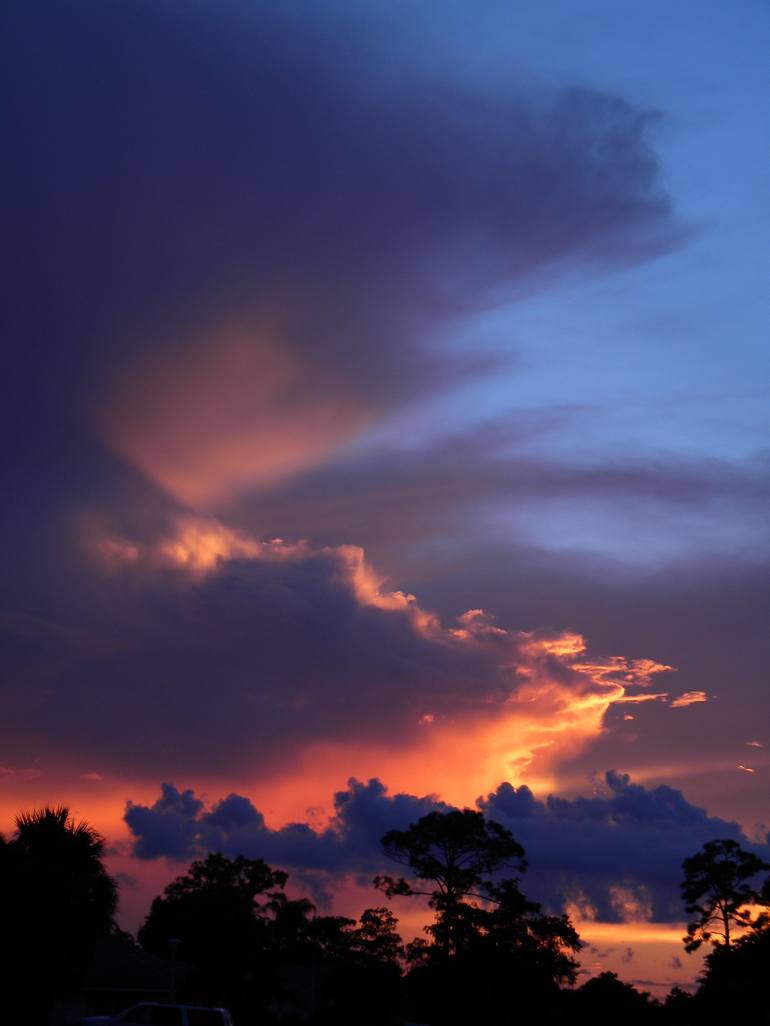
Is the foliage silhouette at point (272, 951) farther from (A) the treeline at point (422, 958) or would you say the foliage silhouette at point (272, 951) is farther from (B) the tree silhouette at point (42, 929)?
(B) the tree silhouette at point (42, 929)

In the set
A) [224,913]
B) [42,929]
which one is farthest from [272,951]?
[42,929]

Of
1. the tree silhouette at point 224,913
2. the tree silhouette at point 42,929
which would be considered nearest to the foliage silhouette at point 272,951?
the tree silhouette at point 224,913

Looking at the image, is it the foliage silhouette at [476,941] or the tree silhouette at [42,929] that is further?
the foliage silhouette at [476,941]

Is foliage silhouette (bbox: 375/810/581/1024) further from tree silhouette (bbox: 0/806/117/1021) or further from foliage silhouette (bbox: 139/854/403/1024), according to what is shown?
tree silhouette (bbox: 0/806/117/1021)

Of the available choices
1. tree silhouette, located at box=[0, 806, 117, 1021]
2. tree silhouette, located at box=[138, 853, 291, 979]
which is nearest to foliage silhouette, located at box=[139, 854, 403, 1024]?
tree silhouette, located at box=[138, 853, 291, 979]

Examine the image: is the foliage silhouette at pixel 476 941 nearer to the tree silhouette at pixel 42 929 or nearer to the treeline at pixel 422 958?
the treeline at pixel 422 958

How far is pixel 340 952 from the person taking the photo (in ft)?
223

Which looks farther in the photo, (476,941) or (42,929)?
(476,941)

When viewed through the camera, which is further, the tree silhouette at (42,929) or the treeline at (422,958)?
the treeline at (422,958)

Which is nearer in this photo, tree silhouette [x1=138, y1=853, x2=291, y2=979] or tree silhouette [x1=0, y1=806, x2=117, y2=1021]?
tree silhouette [x1=0, y1=806, x2=117, y2=1021]

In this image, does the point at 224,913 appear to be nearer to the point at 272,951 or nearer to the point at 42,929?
the point at 272,951

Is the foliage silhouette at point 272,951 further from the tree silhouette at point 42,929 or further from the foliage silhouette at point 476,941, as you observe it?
the tree silhouette at point 42,929

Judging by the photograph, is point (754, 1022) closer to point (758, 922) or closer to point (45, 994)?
point (758, 922)

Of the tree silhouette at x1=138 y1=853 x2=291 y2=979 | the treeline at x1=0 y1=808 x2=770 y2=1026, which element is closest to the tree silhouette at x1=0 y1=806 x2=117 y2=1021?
the treeline at x1=0 y1=808 x2=770 y2=1026
